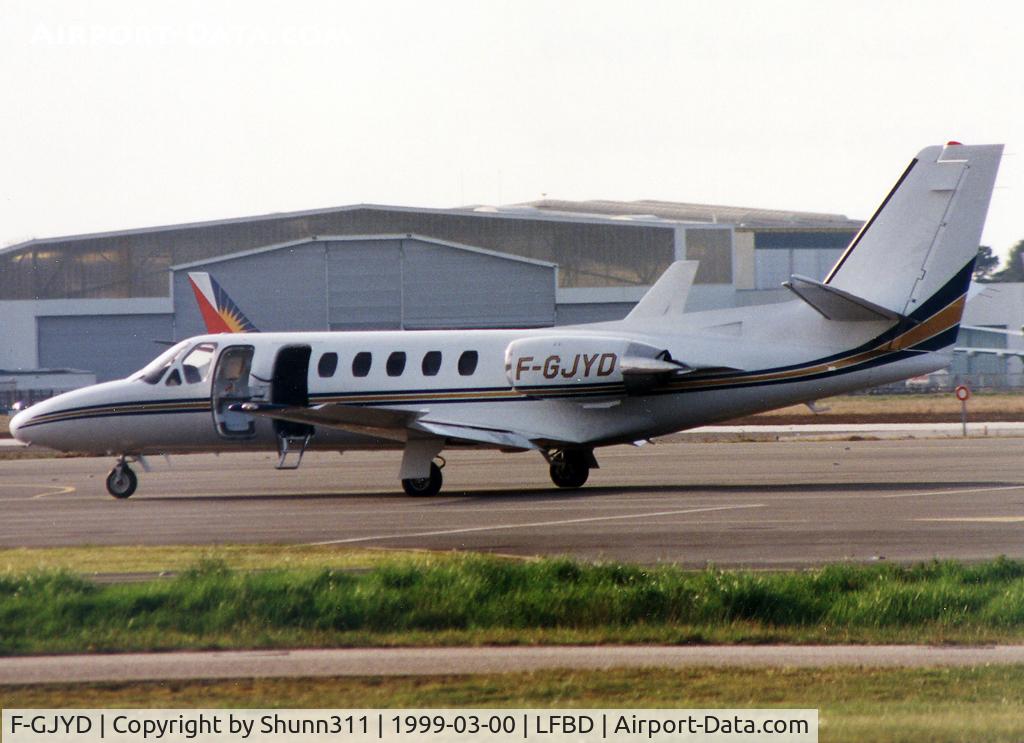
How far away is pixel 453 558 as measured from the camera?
47.9 feet

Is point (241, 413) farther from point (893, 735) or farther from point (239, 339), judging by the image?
point (893, 735)

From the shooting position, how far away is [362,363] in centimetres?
2670

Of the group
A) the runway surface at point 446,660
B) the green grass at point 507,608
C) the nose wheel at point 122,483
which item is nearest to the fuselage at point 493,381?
the nose wheel at point 122,483

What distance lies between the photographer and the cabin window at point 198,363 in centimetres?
2717

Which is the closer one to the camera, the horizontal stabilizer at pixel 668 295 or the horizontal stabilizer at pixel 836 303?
the horizontal stabilizer at pixel 836 303

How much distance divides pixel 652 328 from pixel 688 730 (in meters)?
18.1

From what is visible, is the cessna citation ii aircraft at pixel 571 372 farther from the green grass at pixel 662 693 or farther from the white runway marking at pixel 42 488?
the green grass at pixel 662 693

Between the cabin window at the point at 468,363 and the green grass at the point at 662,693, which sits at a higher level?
the cabin window at the point at 468,363

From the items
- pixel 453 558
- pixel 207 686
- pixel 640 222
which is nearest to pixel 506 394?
pixel 453 558

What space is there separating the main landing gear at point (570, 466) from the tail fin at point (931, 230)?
6.00 meters

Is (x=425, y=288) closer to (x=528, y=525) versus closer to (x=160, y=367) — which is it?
(x=160, y=367)

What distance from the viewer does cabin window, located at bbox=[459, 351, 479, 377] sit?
26016 millimetres

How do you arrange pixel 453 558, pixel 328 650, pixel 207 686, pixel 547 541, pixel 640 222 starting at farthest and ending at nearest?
pixel 640 222
pixel 547 541
pixel 453 558
pixel 328 650
pixel 207 686

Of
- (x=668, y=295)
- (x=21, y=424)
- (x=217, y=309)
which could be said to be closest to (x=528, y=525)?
(x=668, y=295)
